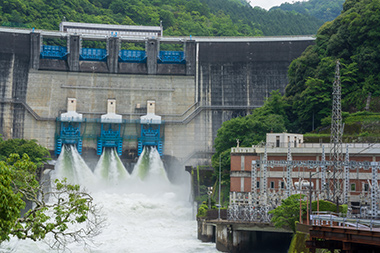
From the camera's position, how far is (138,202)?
71438 mm

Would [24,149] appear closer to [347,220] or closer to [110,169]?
[110,169]

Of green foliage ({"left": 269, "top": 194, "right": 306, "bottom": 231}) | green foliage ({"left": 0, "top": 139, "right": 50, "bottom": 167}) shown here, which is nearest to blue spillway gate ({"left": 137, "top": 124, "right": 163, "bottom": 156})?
green foliage ({"left": 0, "top": 139, "right": 50, "bottom": 167})

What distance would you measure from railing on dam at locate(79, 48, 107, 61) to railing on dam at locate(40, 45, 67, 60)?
79.1 inches

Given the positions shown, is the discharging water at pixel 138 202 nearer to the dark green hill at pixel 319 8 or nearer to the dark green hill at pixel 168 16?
the dark green hill at pixel 168 16

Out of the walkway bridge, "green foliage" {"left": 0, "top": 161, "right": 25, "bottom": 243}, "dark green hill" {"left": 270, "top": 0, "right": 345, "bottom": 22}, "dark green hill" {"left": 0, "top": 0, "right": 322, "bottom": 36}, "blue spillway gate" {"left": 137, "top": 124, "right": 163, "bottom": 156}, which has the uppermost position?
"dark green hill" {"left": 270, "top": 0, "right": 345, "bottom": 22}

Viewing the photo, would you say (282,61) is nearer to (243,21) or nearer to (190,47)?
(190,47)

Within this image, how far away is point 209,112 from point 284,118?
1300 centimetres

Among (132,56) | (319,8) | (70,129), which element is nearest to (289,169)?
(70,129)

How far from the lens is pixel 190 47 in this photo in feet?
262

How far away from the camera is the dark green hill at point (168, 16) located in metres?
92.0

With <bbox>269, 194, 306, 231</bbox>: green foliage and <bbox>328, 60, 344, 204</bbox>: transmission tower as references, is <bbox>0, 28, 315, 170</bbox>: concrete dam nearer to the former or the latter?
<bbox>328, 60, 344, 204</bbox>: transmission tower

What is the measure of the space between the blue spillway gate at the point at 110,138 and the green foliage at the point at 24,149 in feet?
27.8

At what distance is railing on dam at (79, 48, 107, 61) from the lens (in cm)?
7875

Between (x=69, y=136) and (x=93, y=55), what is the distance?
9821 mm
